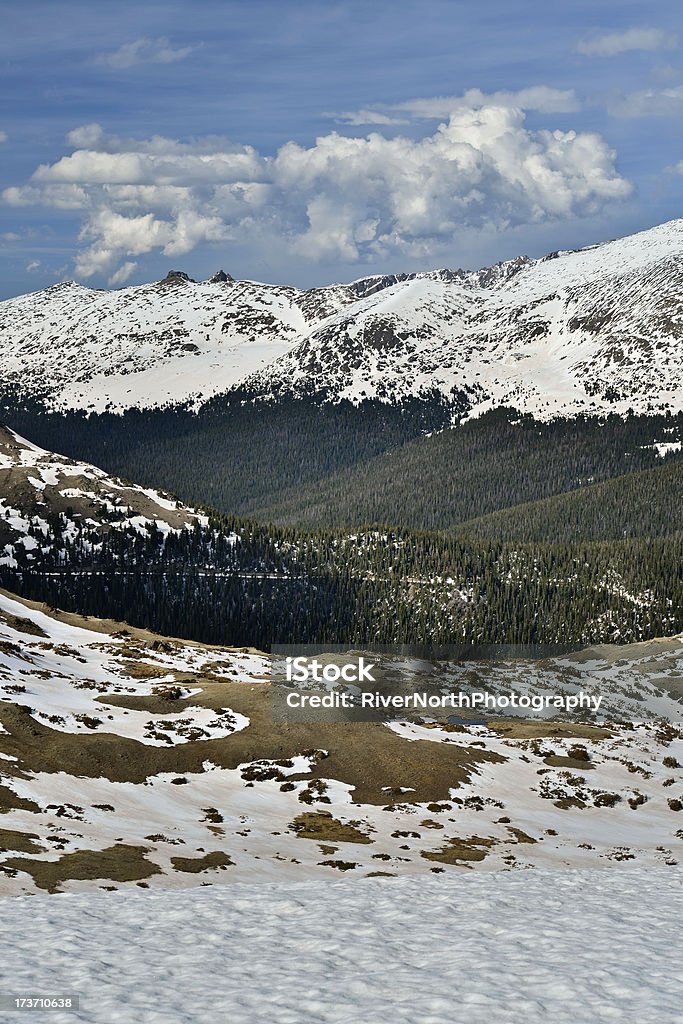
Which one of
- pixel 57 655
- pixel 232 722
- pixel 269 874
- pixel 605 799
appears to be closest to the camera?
pixel 269 874

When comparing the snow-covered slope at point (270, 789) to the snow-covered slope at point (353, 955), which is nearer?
the snow-covered slope at point (353, 955)

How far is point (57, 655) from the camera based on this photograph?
128 metres

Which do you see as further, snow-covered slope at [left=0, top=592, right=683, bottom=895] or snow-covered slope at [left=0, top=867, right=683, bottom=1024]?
snow-covered slope at [left=0, top=592, right=683, bottom=895]

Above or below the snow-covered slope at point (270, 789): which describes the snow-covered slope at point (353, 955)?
above

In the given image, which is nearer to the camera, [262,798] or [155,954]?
[155,954]

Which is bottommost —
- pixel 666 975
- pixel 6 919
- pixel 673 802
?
pixel 673 802

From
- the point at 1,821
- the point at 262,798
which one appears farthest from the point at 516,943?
the point at 262,798

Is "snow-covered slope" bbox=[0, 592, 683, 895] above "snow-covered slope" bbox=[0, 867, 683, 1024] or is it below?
below

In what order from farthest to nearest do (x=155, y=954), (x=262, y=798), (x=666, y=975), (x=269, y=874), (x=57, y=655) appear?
1. (x=57, y=655)
2. (x=262, y=798)
3. (x=269, y=874)
4. (x=155, y=954)
5. (x=666, y=975)

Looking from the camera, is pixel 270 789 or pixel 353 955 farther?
pixel 270 789

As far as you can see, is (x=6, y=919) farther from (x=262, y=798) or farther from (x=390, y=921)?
(x=262, y=798)

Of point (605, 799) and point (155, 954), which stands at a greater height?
point (155, 954)

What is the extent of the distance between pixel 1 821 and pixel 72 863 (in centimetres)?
1055

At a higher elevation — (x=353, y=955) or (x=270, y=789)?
(x=353, y=955)
